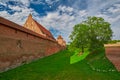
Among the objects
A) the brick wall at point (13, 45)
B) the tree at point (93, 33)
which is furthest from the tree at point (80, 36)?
the brick wall at point (13, 45)

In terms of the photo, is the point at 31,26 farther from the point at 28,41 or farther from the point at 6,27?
the point at 6,27

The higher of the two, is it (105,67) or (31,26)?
(31,26)

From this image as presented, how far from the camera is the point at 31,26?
1422 inches

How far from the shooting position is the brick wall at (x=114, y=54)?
1179cm

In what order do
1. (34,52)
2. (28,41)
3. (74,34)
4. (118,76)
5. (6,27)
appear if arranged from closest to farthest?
(118,76) → (6,27) → (28,41) → (34,52) → (74,34)

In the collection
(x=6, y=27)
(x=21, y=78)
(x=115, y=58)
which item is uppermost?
(x=6, y=27)

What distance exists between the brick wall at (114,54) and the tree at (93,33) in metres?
10.5

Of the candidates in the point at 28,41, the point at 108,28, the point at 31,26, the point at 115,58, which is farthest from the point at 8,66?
the point at 31,26

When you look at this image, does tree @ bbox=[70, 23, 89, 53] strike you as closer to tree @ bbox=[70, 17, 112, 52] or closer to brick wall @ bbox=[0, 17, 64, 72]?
tree @ bbox=[70, 17, 112, 52]

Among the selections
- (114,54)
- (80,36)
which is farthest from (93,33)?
(114,54)

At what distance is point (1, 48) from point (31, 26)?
2469 cm

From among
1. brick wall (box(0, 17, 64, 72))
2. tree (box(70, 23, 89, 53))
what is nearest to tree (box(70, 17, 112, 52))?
tree (box(70, 23, 89, 53))

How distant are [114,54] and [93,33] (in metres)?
12.0

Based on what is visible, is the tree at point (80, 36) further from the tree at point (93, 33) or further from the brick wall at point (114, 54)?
the brick wall at point (114, 54)
